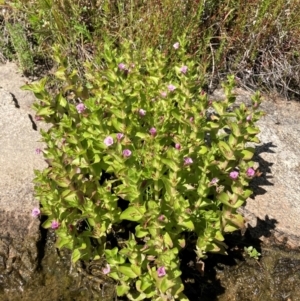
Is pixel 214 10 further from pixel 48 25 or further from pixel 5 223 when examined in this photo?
pixel 5 223

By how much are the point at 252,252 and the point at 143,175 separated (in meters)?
0.93

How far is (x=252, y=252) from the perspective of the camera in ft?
9.46

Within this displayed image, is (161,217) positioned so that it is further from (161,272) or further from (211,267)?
(211,267)

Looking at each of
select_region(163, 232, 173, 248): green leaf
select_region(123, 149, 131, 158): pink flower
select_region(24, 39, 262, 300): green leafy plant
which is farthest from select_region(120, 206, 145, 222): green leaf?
select_region(123, 149, 131, 158): pink flower

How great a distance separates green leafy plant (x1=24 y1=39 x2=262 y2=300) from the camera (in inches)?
91.8

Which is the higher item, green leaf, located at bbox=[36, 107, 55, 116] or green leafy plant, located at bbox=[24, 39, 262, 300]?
green leaf, located at bbox=[36, 107, 55, 116]

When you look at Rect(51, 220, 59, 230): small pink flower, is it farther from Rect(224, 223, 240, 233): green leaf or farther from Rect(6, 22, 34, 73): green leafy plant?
Rect(6, 22, 34, 73): green leafy plant

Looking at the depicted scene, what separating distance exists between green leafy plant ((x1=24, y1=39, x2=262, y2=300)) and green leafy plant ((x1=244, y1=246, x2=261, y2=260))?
0.96ft

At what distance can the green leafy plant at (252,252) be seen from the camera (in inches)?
113

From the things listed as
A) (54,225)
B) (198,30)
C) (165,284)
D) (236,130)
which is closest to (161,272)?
(165,284)

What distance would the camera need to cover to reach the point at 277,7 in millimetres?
3977

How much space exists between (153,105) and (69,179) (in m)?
0.69

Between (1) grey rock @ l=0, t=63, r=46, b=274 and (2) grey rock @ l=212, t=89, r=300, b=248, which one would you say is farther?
(2) grey rock @ l=212, t=89, r=300, b=248

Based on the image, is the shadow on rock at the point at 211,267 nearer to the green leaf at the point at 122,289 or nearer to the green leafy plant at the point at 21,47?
the green leaf at the point at 122,289
